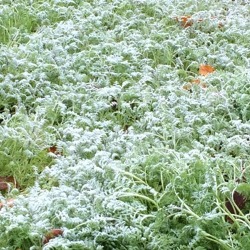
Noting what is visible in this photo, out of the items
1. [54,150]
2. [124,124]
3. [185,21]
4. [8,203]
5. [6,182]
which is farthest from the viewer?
[185,21]

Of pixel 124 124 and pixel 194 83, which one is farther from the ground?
pixel 194 83

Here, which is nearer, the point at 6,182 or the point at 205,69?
the point at 6,182

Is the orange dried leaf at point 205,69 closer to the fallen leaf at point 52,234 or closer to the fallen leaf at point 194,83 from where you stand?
the fallen leaf at point 194,83

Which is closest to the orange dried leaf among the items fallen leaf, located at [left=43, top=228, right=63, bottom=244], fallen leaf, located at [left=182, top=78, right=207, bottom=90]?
fallen leaf, located at [left=182, top=78, right=207, bottom=90]

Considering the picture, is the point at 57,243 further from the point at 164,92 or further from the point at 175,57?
the point at 175,57

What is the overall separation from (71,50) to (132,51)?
50 cm

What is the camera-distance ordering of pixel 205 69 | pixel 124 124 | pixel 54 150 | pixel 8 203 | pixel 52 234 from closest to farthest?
pixel 52 234 < pixel 8 203 < pixel 54 150 < pixel 124 124 < pixel 205 69

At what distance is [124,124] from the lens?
3.92 meters

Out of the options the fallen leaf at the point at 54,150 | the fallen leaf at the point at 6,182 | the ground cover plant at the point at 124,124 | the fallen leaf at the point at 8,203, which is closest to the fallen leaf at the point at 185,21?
the ground cover plant at the point at 124,124

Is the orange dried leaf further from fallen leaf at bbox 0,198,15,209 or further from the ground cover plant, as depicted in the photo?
fallen leaf at bbox 0,198,15,209

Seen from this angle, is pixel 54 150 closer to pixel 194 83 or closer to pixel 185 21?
pixel 194 83

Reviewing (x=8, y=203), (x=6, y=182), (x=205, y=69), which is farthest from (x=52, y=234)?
(x=205, y=69)

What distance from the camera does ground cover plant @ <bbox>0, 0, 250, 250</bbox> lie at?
9.06 feet

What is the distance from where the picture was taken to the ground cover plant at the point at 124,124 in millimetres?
2762
